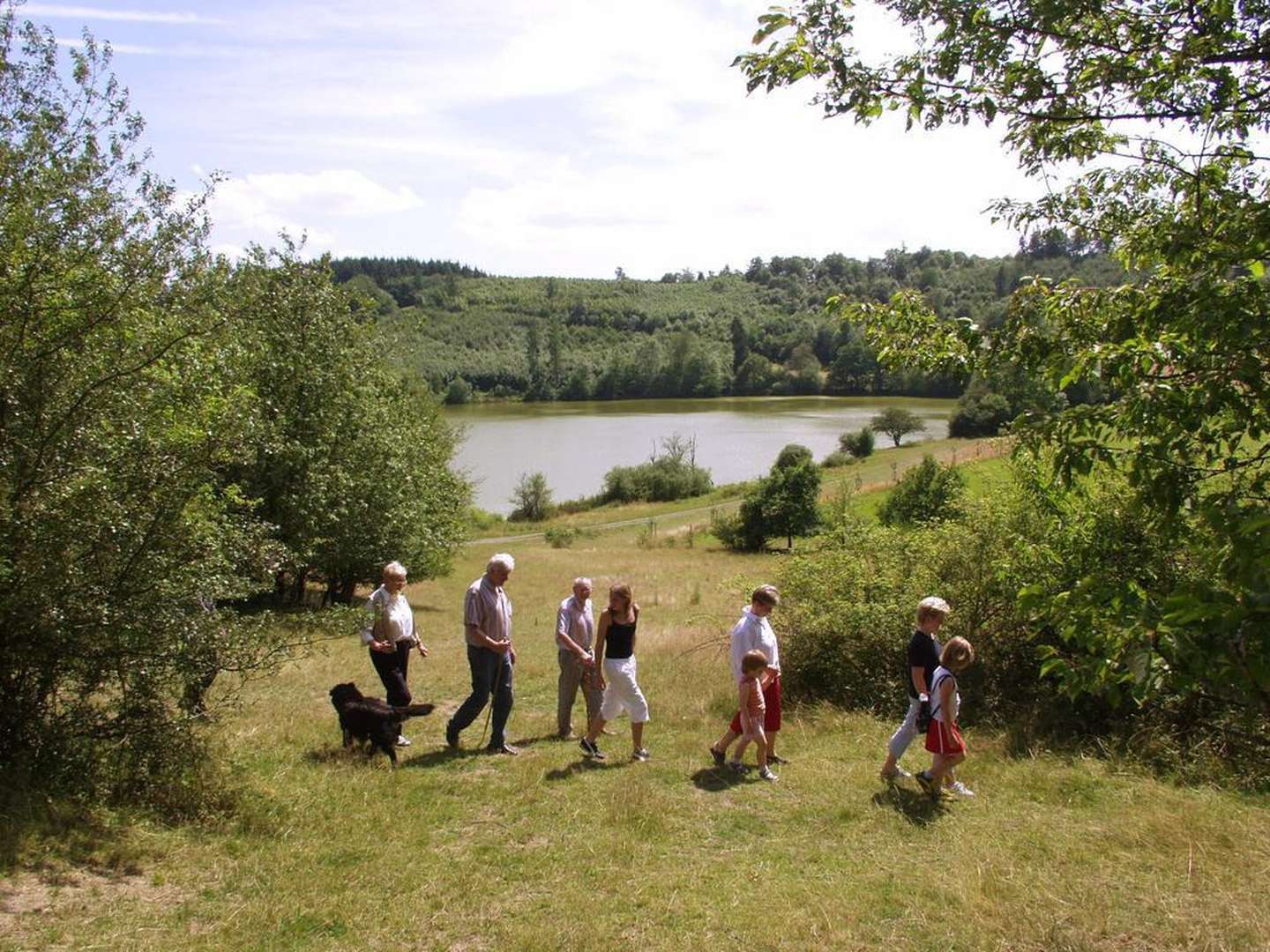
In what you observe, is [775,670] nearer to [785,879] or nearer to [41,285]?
[785,879]

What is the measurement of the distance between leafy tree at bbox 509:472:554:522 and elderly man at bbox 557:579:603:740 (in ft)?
171

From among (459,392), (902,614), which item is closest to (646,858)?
(902,614)

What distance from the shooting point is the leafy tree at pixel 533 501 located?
2387 inches

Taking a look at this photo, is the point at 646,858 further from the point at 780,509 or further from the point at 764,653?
the point at 780,509

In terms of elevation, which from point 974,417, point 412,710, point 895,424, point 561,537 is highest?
point 974,417

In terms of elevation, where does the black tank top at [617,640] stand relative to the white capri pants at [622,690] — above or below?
above

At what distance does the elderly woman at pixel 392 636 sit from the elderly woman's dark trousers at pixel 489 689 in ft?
2.33

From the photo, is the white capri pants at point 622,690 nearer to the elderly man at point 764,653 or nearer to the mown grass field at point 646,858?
the mown grass field at point 646,858

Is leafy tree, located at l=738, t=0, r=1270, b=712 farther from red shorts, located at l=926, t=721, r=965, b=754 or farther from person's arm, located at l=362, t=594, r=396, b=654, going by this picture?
person's arm, located at l=362, t=594, r=396, b=654

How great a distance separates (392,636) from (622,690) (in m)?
2.28

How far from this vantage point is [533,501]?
6078 cm

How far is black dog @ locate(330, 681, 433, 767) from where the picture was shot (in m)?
7.67

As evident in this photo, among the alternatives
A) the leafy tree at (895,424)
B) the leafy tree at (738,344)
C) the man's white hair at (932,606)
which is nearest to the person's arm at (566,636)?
the man's white hair at (932,606)

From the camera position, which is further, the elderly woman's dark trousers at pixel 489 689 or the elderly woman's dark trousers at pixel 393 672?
the elderly woman's dark trousers at pixel 393 672
